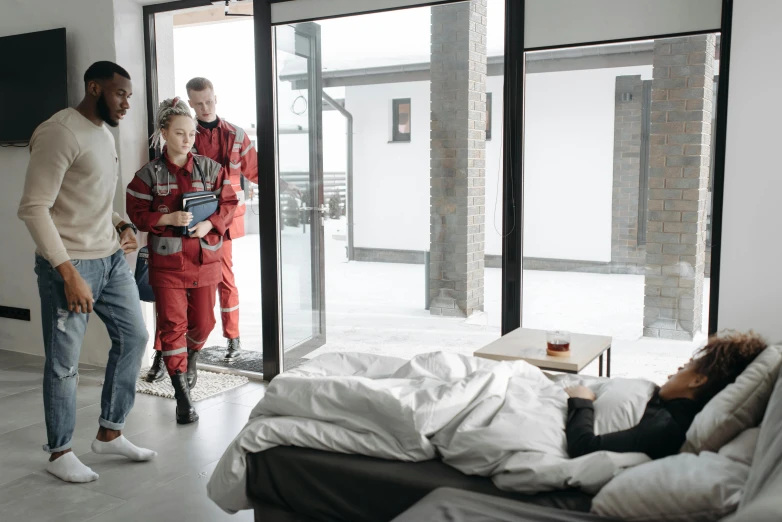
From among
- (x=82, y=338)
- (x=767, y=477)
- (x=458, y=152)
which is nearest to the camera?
(x=767, y=477)

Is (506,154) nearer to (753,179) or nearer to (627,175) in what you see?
(627,175)

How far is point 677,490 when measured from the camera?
150 cm

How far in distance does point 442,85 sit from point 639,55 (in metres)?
0.95

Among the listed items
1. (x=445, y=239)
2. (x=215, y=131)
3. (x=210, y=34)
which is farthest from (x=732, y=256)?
(x=210, y=34)

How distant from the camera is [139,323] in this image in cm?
289

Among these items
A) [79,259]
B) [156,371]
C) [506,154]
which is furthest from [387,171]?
[156,371]

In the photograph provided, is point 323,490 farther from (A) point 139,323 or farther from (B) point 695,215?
(B) point 695,215

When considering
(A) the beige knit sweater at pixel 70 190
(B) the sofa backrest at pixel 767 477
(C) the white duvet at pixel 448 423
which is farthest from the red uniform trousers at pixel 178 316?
(B) the sofa backrest at pixel 767 477

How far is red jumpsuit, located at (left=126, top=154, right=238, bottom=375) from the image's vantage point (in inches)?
134

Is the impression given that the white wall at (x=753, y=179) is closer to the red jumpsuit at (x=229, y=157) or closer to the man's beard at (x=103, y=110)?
the man's beard at (x=103, y=110)

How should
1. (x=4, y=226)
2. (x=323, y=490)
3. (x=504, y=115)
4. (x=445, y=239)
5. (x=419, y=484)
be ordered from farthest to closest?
1. (x=4, y=226)
2. (x=445, y=239)
3. (x=504, y=115)
4. (x=323, y=490)
5. (x=419, y=484)

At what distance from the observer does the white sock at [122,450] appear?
2.89m

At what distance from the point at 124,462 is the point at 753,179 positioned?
280 centimetres

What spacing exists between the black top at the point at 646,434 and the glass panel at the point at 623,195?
131cm
